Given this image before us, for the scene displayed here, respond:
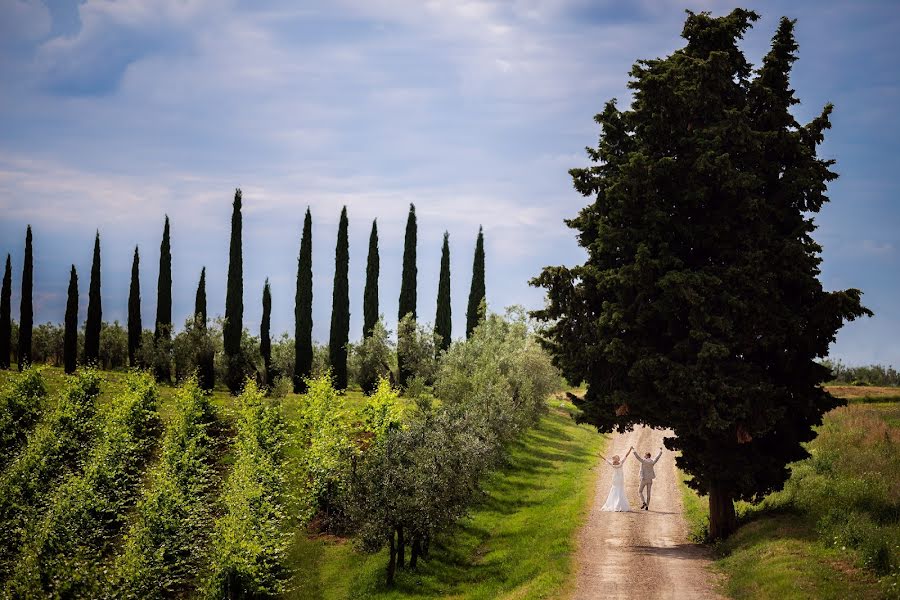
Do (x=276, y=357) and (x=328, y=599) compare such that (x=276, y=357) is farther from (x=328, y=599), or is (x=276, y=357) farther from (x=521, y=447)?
(x=328, y=599)

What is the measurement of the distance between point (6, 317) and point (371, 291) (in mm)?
33401

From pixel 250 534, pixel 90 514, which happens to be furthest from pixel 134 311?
pixel 250 534

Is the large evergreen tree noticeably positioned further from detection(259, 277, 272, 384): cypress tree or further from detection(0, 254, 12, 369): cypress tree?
detection(0, 254, 12, 369): cypress tree

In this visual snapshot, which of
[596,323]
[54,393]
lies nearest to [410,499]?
[596,323]

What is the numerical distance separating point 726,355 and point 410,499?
13427 millimetres

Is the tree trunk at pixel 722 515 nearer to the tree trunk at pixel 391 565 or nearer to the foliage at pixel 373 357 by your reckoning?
the tree trunk at pixel 391 565

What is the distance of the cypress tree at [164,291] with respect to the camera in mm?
75375

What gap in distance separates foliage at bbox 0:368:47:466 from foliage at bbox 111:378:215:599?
8.87m

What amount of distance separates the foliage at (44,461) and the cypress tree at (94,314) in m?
20.2

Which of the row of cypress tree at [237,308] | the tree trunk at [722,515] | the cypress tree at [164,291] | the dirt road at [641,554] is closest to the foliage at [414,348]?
the row of cypress tree at [237,308]

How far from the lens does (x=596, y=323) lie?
29.8m

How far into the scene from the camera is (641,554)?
2827 cm

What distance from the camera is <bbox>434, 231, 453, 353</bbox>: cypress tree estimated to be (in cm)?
8031

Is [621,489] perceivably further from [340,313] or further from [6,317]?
[6,317]
